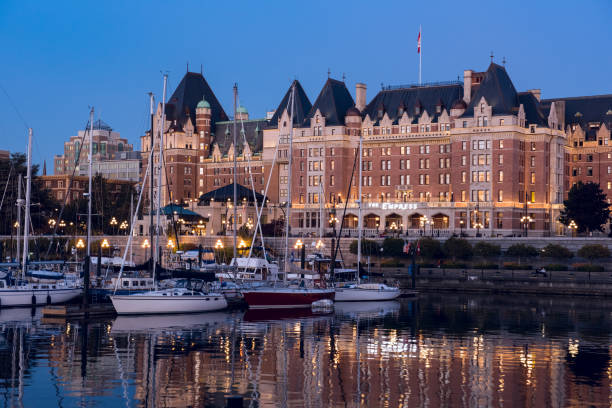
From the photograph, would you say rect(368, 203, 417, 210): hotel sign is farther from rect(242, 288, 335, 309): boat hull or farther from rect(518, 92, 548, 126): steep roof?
rect(242, 288, 335, 309): boat hull

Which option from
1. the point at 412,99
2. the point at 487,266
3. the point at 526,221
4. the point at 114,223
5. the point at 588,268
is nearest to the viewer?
the point at 588,268

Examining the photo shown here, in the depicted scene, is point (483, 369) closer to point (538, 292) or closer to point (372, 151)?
point (538, 292)

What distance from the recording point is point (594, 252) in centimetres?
9875

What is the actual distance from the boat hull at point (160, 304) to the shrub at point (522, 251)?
152 ft

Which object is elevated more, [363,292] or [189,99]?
[189,99]

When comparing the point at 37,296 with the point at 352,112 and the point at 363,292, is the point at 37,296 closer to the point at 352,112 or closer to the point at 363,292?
the point at 363,292

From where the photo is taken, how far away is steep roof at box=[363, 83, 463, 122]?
13262 cm

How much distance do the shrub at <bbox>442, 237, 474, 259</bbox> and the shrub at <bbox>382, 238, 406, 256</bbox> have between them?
18.2 ft

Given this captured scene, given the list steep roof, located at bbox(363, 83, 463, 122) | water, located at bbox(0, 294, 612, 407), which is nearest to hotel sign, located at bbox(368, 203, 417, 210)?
steep roof, located at bbox(363, 83, 463, 122)

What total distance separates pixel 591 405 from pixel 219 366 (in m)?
16.2

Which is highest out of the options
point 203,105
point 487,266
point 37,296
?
point 203,105

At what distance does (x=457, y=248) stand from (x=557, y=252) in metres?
11.3

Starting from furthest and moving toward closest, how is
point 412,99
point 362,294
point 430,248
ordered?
point 412,99 < point 430,248 < point 362,294

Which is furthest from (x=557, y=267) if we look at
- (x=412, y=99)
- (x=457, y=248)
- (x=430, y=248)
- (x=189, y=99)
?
(x=189, y=99)
